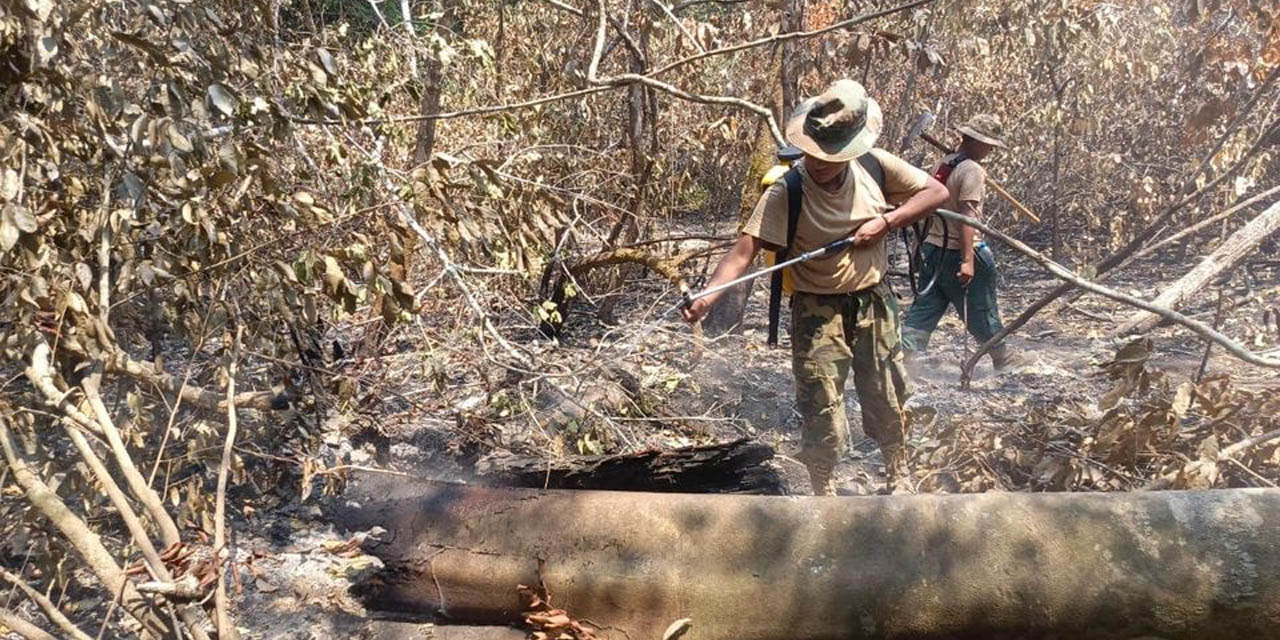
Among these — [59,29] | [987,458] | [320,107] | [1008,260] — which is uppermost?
[59,29]

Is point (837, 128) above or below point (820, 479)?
above

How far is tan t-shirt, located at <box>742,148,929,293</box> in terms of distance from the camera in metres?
3.18

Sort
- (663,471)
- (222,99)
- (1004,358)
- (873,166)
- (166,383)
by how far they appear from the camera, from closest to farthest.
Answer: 1. (222,99)
2. (166,383)
3. (663,471)
4. (873,166)
5. (1004,358)

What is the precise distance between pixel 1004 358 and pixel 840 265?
2.44 metres

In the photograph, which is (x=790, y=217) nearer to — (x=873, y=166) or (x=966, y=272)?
(x=873, y=166)

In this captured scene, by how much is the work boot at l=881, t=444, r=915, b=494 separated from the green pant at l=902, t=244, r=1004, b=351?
4.90ft

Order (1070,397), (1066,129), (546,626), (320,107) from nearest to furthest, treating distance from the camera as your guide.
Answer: (546,626) < (320,107) < (1070,397) < (1066,129)

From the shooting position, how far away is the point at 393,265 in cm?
369

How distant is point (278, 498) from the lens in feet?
11.9

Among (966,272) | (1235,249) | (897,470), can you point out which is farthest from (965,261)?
(897,470)

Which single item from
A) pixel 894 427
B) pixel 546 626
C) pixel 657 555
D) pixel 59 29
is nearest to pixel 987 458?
pixel 894 427

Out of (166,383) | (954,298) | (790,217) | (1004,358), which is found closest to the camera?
(166,383)

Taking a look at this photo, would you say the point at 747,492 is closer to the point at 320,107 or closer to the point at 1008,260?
the point at 320,107

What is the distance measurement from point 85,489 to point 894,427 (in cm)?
276
